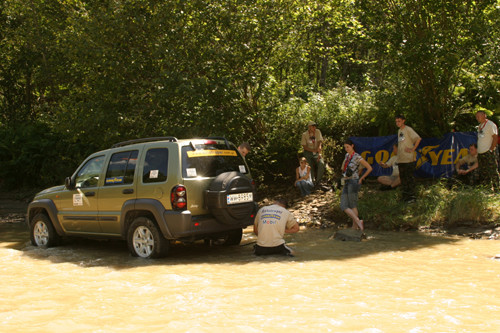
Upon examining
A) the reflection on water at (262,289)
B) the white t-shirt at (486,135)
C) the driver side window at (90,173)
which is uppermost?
the white t-shirt at (486,135)

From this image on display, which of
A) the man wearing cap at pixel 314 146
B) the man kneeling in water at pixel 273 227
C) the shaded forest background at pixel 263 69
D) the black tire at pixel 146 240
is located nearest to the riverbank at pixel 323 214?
the man wearing cap at pixel 314 146

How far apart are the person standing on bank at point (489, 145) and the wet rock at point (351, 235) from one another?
3.47 metres

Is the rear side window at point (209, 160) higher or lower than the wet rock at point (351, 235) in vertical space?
higher

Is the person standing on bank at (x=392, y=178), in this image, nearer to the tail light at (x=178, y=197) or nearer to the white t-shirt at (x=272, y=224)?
the white t-shirt at (x=272, y=224)

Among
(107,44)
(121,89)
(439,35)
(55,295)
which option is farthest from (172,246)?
(439,35)

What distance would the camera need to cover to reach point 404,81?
13.3 m

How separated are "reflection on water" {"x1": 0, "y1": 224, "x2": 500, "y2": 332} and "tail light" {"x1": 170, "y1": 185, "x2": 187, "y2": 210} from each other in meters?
0.89

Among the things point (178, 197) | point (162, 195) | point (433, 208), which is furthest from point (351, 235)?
point (162, 195)

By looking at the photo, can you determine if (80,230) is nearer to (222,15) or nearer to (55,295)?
(55,295)

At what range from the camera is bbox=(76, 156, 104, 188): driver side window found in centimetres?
889

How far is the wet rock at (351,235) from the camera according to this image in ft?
30.1

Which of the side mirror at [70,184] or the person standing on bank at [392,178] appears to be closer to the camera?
the side mirror at [70,184]

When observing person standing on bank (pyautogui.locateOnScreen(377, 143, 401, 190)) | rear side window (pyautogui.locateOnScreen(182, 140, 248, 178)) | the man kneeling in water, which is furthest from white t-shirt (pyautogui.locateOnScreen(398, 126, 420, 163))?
the man kneeling in water

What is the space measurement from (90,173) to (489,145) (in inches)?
319
